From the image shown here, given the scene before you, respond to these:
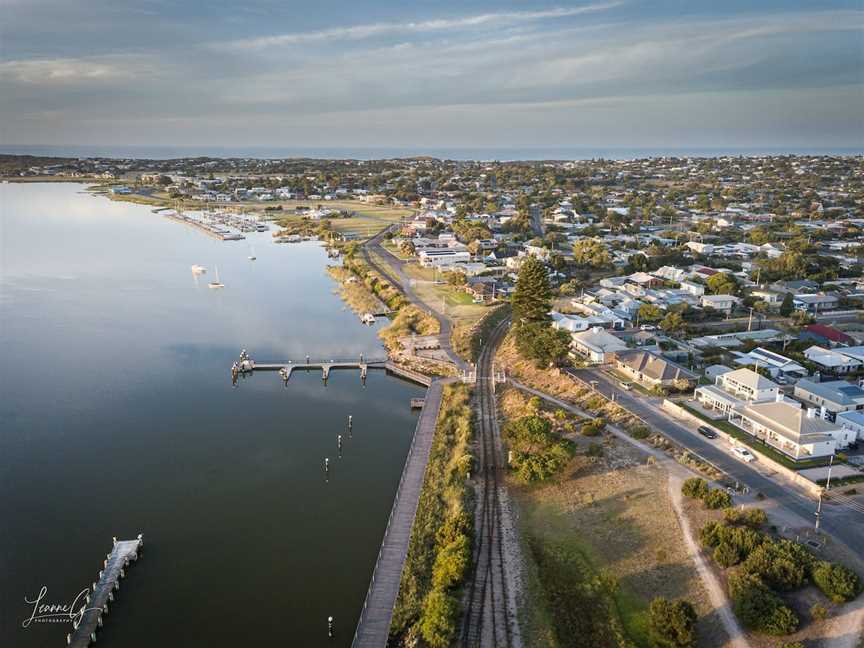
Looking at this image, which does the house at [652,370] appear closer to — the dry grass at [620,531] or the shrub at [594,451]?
the dry grass at [620,531]

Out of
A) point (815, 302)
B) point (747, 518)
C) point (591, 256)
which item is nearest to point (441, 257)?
point (591, 256)

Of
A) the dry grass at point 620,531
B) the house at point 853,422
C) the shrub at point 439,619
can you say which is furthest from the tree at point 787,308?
the shrub at point 439,619

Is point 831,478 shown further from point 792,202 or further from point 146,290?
point 792,202

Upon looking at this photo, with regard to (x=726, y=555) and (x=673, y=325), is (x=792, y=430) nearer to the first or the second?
(x=726, y=555)

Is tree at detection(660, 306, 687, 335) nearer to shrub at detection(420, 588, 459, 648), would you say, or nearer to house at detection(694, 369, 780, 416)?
house at detection(694, 369, 780, 416)

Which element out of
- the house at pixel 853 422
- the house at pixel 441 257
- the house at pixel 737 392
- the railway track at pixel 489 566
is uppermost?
the house at pixel 441 257
